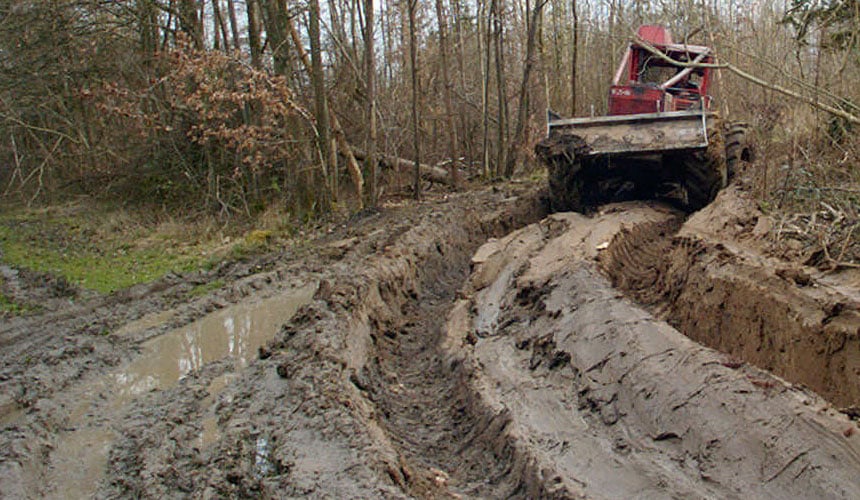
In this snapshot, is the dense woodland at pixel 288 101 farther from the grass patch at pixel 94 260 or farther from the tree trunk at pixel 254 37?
the grass patch at pixel 94 260

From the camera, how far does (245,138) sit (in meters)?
14.0

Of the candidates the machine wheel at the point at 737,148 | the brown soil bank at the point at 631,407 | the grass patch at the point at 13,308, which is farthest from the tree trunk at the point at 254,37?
the brown soil bank at the point at 631,407

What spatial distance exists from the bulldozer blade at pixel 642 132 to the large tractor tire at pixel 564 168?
15 cm

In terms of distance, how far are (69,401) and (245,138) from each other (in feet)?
27.2

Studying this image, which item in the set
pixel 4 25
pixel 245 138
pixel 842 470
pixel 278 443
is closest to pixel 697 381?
pixel 842 470

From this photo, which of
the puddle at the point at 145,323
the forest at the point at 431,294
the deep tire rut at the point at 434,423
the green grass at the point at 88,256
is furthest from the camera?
the green grass at the point at 88,256

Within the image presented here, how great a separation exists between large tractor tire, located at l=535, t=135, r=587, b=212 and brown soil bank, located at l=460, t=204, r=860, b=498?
11.2 feet

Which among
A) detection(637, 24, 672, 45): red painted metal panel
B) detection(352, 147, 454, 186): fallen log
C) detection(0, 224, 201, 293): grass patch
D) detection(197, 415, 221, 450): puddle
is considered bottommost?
detection(0, 224, 201, 293): grass patch

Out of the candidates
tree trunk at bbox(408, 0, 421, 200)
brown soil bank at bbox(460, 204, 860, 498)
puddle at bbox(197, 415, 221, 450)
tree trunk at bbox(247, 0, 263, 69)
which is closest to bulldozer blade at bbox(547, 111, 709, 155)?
brown soil bank at bbox(460, 204, 860, 498)

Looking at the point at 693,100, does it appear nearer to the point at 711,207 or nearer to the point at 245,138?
the point at 711,207

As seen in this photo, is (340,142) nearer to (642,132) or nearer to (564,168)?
(564,168)

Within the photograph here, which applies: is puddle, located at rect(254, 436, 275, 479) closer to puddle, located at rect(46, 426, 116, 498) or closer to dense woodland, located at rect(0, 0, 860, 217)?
puddle, located at rect(46, 426, 116, 498)

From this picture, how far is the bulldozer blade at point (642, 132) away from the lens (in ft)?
34.9

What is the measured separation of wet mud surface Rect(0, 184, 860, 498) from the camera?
4441mm
